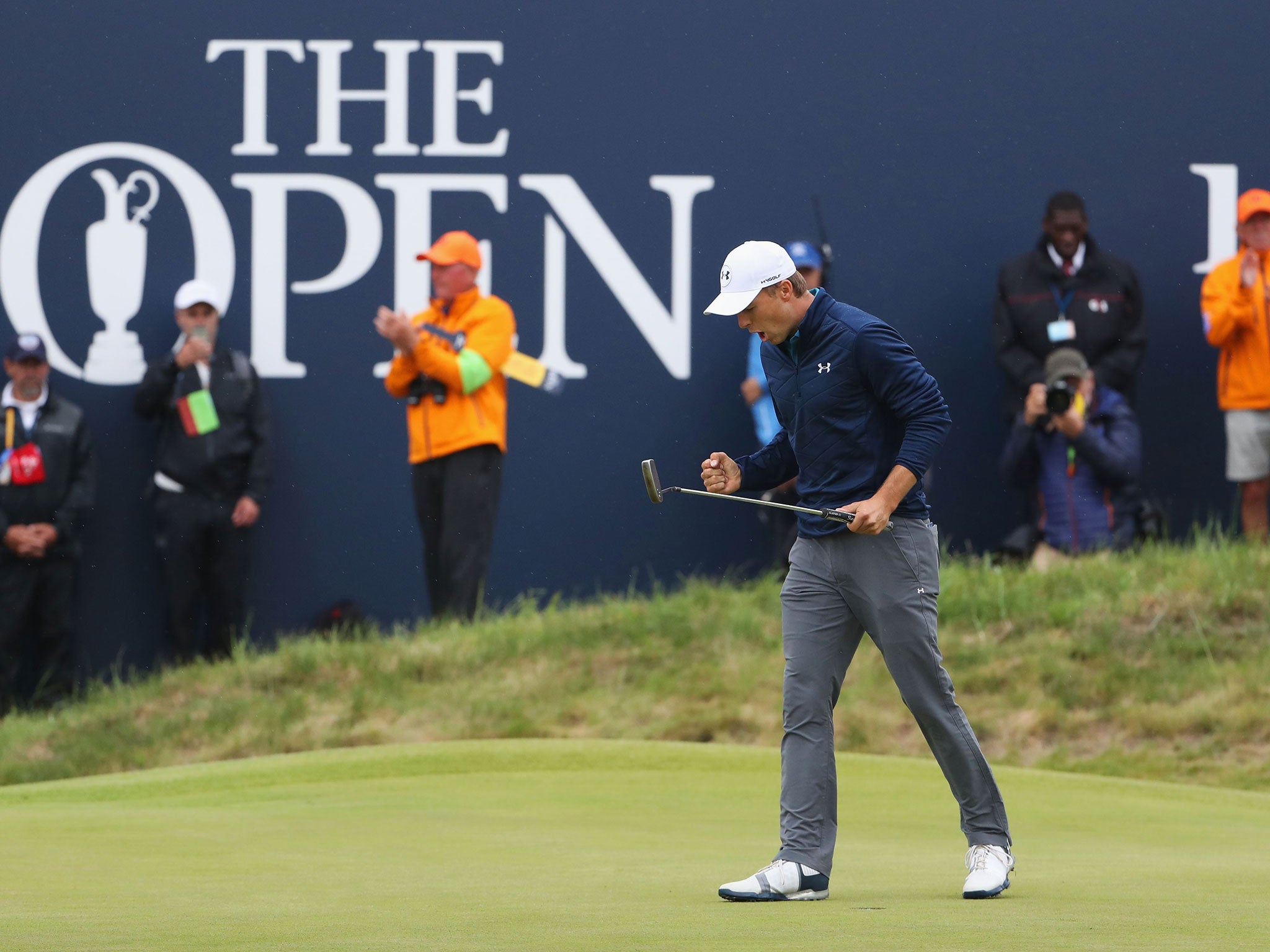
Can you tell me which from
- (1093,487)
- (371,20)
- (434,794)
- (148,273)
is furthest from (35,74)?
(1093,487)

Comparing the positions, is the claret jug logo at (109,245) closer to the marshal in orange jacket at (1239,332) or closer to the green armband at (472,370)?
the green armband at (472,370)

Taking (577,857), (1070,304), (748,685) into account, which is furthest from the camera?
(1070,304)

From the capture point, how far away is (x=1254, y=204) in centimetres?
1018

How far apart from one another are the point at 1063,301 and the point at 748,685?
304cm

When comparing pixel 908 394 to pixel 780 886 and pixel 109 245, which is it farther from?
pixel 109 245

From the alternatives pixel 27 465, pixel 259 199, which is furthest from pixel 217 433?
pixel 259 199

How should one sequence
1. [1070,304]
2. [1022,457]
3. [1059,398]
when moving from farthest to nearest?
[1070,304] < [1022,457] < [1059,398]

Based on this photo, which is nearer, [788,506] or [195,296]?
[788,506]

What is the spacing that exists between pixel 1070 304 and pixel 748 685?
3.04 metres

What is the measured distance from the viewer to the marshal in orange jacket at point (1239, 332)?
1038 cm

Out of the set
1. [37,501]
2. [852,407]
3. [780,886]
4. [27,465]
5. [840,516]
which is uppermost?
[852,407]

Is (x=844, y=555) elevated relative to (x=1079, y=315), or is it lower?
lower

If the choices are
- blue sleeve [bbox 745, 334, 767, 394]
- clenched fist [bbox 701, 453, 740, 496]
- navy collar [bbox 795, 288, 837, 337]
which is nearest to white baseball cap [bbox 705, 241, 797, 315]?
navy collar [bbox 795, 288, 837, 337]

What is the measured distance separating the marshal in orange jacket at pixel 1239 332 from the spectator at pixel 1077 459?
0.68 m
